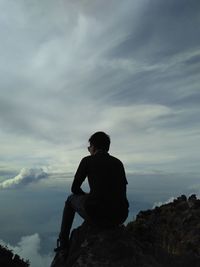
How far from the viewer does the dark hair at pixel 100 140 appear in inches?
374

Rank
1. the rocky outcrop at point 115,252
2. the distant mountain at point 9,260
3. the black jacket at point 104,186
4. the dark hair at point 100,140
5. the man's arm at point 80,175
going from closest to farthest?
1. the rocky outcrop at point 115,252
2. the black jacket at point 104,186
3. the man's arm at point 80,175
4. the dark hair at point 100,140
5. the distant mountain at point 9,260

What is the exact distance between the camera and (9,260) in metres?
20.7

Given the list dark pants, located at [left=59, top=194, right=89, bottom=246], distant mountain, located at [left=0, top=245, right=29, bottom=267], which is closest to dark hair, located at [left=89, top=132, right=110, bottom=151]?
dark pants, located at [left=59, top=194, right=89, bottom=246]

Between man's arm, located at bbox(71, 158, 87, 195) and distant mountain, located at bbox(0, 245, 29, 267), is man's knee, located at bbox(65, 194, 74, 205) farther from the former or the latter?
distant mountain, located at bbox(0, 245, 29, 267)

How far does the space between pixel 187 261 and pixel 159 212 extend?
13.4 m

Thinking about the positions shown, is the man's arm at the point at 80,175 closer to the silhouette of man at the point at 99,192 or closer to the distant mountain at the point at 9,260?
the silhouette of man at the point at 99,192

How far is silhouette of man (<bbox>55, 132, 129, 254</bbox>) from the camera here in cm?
889

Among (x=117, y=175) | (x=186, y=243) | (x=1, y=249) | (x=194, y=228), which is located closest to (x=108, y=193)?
(x=117, y=175)

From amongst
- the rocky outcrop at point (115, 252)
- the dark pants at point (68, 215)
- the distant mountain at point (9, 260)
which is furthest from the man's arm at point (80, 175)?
the distant mountain at point (9, 260)

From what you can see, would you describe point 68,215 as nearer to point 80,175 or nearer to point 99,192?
point 80,175

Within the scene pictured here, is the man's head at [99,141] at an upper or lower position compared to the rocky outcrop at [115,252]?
upper

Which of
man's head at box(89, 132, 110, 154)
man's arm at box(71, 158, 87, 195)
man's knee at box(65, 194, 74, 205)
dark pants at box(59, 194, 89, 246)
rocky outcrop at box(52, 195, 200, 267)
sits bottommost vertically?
rocky outcrop at box(52, 195, 200, 267)

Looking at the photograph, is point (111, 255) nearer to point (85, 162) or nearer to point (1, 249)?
point (85, 162)

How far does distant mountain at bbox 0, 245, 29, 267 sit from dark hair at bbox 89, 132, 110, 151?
12.9 meters
